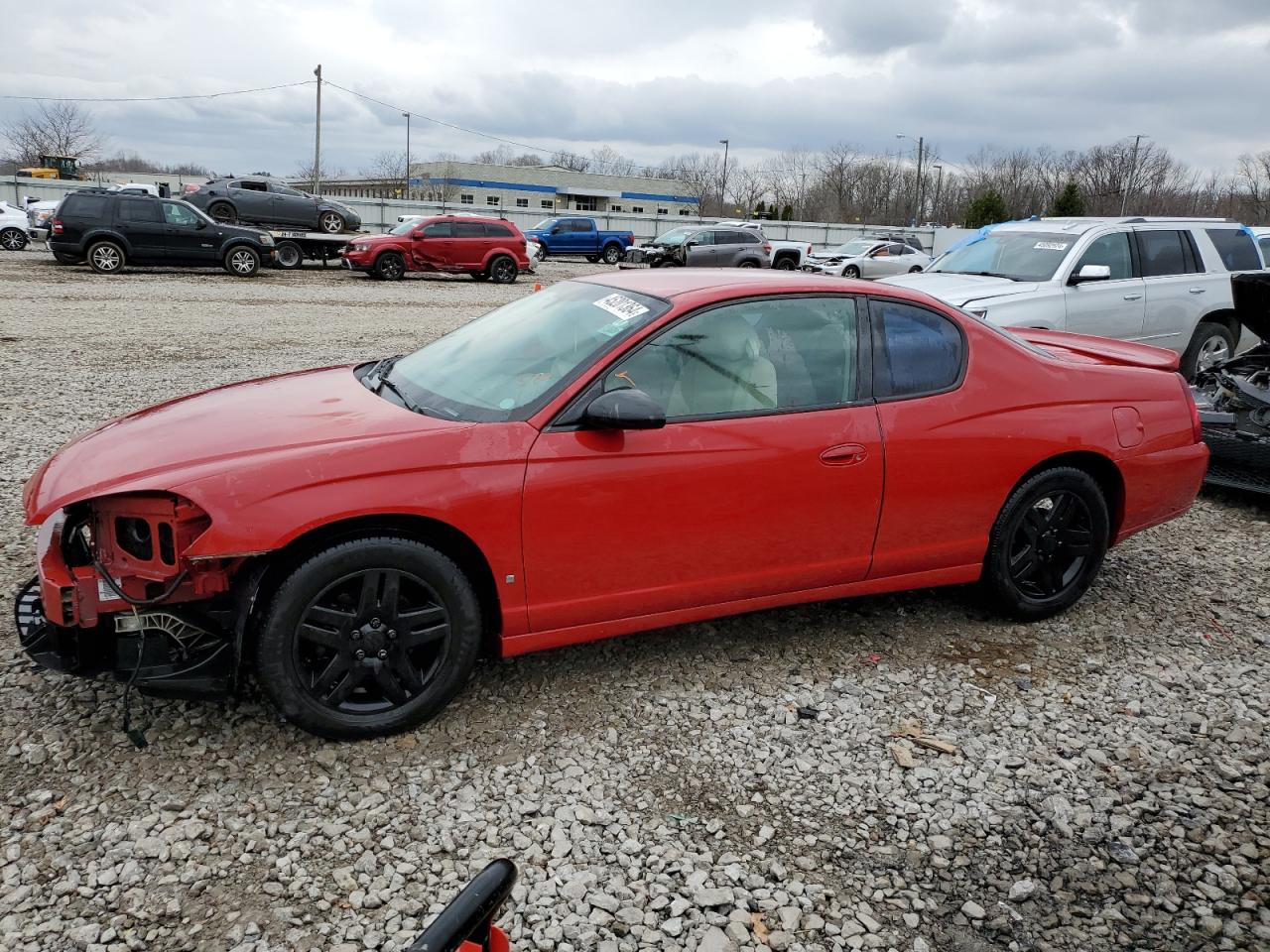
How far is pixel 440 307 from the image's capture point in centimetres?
1734

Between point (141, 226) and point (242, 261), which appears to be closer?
point (141, 226)

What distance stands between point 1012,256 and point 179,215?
689 inches

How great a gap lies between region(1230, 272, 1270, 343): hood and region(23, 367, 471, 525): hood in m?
5.99

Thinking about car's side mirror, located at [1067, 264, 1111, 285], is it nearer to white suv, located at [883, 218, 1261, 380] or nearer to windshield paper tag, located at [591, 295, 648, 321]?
white suv, located at [883, 218, 1261, 380]

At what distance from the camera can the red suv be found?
22406 millimetres

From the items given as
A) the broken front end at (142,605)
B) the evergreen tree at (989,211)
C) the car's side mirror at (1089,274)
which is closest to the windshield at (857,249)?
the car's side mirror at (1089,274)

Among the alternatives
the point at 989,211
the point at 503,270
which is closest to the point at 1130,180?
the point at 989,211

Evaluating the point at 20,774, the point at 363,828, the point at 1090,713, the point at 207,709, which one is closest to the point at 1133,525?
the point at 1090,713

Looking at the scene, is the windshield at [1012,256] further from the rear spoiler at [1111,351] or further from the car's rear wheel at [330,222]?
the car's rear wheel at [330,222]

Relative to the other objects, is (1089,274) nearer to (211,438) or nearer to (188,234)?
(211,438)

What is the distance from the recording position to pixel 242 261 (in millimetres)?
20969

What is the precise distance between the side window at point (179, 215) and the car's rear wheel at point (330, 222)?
8.21 m

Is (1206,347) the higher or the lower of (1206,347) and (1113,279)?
the lower

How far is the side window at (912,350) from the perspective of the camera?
389 centimetres
